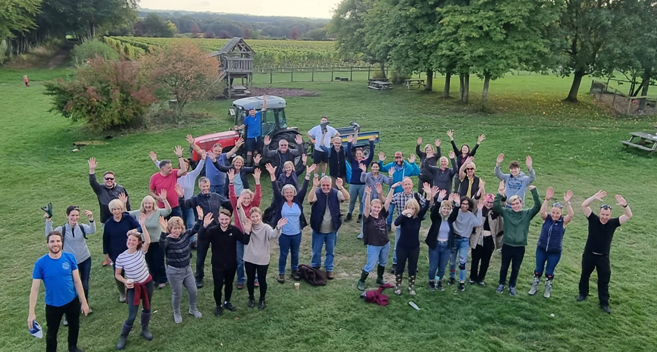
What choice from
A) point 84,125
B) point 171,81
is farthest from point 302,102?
point 84,125

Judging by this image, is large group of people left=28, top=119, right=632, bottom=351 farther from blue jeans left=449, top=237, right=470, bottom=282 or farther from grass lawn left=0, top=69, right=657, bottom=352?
grass lawn left=0, top=69, right=657, bottom=352

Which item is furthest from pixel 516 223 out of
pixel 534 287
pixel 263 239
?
pixel 263 239

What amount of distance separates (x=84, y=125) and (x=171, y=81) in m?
3.74

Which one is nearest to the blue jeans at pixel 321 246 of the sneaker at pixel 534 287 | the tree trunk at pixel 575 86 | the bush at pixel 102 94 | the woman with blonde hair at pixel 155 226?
the woman with blonde hair at pixel 155 226

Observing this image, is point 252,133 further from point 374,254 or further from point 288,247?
point 374,254

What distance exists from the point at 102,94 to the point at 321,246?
13.1 metres

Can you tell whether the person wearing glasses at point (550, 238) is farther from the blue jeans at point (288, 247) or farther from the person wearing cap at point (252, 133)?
the person wearing cap at point (252, 133)

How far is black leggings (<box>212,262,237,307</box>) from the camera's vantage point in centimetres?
619

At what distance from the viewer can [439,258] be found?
693cm

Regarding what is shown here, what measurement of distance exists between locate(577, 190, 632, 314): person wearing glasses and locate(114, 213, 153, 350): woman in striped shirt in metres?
6.00

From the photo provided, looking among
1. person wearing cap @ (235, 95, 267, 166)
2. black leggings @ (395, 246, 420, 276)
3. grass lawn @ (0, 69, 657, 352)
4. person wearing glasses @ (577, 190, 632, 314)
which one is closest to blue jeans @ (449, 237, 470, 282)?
grass lawn @ (0, 69, 657, 352)

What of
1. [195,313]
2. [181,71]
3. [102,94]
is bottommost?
[195,313]

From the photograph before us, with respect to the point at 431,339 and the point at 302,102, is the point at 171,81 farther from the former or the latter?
the point at 431,339

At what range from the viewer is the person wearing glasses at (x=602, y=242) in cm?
645
